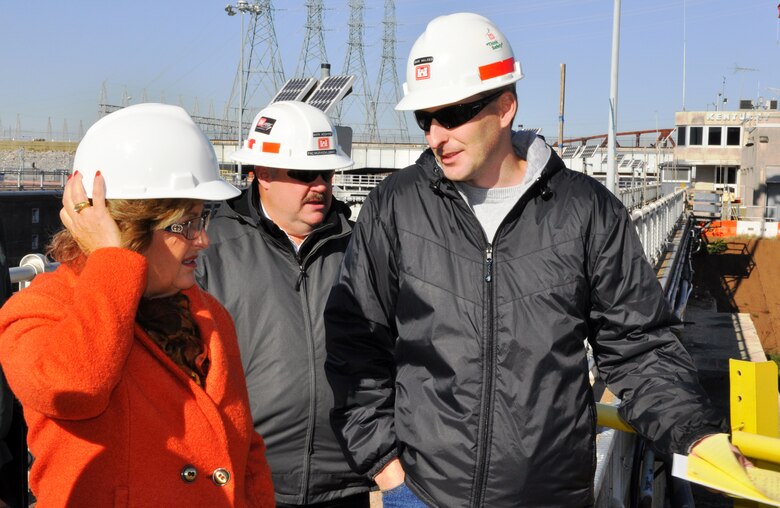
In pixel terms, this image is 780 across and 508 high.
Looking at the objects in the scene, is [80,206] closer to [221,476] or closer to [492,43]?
[221,476]

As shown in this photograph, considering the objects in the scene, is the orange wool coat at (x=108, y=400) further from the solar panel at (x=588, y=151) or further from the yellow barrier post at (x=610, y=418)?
the solar panel at (x=588, y=151)

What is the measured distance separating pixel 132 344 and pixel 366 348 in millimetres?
947

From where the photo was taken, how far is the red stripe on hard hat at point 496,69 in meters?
2.83

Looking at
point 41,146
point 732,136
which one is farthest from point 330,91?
point 41,146

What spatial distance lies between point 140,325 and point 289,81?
31868 millimetres

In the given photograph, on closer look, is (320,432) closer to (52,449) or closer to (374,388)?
(374,388)

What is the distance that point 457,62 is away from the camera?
2.83m

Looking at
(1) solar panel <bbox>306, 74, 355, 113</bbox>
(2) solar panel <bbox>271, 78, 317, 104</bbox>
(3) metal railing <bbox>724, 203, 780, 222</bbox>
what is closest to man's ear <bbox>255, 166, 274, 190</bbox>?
(1) solar panel <bbox>306, 74, 355, 113</bbox>

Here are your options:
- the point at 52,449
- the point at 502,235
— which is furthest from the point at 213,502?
the point at 502,235

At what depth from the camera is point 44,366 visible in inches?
71.2

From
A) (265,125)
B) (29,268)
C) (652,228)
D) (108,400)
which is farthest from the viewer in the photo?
(652,228)

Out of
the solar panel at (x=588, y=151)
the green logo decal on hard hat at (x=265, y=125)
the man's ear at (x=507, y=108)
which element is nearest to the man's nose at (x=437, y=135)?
the man's ear at (x=507, y=108)

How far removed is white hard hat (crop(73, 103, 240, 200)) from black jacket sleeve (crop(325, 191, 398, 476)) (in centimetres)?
59

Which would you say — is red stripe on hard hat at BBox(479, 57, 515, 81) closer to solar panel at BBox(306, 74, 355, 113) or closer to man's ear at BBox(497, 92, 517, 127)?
man's ear at BBox(497, 92, 517, 127)
